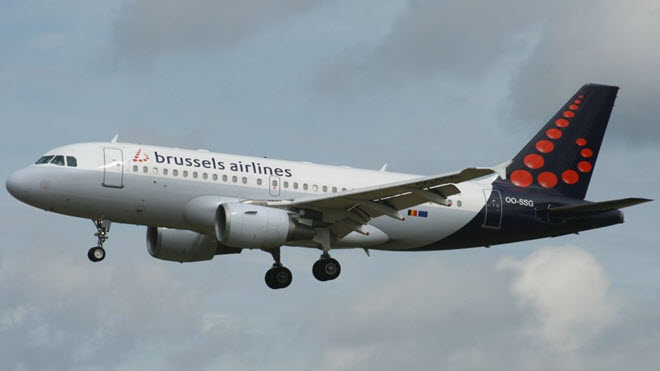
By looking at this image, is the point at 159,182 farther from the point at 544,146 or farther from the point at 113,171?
the point at 544,146

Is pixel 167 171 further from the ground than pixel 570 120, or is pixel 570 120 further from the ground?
pixel 570 120

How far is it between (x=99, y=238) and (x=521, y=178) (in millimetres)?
15932

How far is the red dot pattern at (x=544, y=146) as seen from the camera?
49.0 meters

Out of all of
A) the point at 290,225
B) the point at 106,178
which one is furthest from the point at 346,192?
the point at 106,178

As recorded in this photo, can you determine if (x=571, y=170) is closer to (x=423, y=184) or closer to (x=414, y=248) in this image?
(x=414, y=248)

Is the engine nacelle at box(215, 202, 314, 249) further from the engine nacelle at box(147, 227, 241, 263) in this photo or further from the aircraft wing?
the engine nacelle at box(147, 227, 241, 263)

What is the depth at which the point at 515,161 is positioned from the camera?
48562 mm

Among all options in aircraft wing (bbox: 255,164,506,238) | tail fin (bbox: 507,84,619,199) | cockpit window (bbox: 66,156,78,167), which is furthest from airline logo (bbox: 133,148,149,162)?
tail fin (bbox: 507,84,619,199)

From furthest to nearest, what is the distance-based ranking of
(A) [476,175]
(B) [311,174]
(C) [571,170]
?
(C) [571,170]
(B) [311,174]
(A) [476,175]

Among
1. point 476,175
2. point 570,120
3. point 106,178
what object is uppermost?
point 570,120

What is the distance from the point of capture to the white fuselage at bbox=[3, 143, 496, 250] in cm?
4069

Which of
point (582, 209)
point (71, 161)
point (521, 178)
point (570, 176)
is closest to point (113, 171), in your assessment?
point (71, 161)

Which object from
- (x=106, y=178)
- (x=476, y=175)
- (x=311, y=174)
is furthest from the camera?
(x=311, y=174)

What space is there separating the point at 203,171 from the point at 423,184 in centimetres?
771
